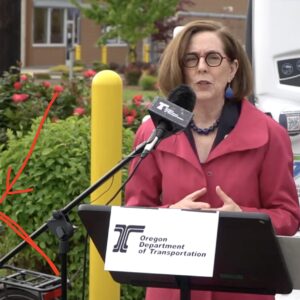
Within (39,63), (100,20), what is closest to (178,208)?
(100,20)

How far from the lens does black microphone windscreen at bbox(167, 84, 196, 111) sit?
121 inches

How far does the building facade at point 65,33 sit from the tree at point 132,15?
25.9 feet

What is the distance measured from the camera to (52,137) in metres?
5.52

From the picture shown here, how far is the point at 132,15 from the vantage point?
3916cm

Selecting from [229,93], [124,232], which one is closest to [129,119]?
[229,93]

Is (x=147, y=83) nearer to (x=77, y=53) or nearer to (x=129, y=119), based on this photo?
(x=77, y=53)

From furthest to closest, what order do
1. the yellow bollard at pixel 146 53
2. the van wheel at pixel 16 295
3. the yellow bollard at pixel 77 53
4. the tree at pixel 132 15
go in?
1. the yellow bollard at pixel 77 53
2. the yellow bollard at pixel 146 53
3. the tree at pixel 132 15
4. the van wheel at pixel 16 295

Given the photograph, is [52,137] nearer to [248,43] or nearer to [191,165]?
[248,43]

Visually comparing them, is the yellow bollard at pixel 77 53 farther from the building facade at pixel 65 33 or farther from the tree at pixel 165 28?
the tree at pixel 165 28

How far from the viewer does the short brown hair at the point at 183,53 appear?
3369 millimetres

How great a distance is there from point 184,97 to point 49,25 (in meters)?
49.7

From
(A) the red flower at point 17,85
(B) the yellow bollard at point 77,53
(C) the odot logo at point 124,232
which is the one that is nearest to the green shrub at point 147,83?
(B) the yellow bollard at point 77,53

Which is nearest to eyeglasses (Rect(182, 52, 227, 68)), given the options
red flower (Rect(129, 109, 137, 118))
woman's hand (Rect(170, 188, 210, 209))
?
woman's hand (Rect(170, 188, 210, 209))

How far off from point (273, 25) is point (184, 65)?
7.95 feet
